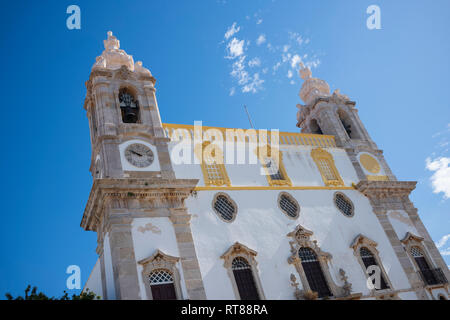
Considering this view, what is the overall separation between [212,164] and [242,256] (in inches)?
191

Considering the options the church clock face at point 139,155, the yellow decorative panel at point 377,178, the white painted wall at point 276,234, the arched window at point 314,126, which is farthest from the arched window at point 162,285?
the arched window at point 314,126

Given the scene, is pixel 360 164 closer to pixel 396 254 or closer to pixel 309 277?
pixel 396 254

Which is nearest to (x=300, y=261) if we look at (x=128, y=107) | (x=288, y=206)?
(x=288, y=206)

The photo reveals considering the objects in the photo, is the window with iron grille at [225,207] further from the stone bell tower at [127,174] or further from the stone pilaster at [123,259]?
the stone pilaster at [123,259]

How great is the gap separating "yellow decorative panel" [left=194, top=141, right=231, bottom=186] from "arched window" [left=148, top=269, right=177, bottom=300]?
4902 millimetres

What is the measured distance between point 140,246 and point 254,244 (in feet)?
16.7

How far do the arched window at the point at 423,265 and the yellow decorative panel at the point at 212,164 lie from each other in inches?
427

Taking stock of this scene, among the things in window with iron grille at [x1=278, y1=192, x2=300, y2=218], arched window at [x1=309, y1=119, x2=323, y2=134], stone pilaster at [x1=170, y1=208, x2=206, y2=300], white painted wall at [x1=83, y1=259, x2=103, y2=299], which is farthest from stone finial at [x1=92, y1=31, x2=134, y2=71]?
arched window at [x1=309, y1=119, x2=323, y2=134]

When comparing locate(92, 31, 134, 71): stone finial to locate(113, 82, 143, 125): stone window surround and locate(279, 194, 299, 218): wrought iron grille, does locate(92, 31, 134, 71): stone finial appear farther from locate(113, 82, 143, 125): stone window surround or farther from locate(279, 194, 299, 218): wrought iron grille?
locate(279, 194, 299, 218): wrought iron grille

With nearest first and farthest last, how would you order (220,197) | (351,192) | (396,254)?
(220,197) < (396,254) < (351,192)

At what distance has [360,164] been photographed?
25.3 m

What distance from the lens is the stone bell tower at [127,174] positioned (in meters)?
16.4
